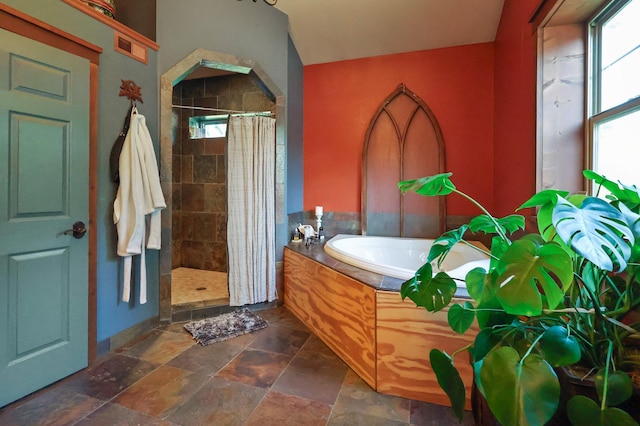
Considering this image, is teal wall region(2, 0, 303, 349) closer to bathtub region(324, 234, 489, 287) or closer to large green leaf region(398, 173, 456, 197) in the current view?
bathtub region(324, 234, 489, 287)

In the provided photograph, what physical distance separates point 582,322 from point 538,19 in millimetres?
1784

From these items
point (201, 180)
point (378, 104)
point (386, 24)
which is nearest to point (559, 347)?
point (378, 104)

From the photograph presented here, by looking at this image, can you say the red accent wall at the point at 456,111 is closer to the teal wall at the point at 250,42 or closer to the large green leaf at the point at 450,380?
the teal wall at the point at 250,42

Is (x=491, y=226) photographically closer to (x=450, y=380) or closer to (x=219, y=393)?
(x=450, y=380)

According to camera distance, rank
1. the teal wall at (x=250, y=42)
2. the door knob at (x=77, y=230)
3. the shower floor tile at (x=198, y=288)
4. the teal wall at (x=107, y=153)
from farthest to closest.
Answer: the shower floor tile at (x=198, y=288) → the teal wall at (x=250, y=42) → the teal wall at (x=107, y=153) → the door knob at (x=77, y=230)

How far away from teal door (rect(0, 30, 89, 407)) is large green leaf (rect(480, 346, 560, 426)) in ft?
7.05

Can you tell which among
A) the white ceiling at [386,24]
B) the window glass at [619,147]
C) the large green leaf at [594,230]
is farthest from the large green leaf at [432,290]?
the white ceiling at [386,24]

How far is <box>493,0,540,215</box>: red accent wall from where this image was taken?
1.80m

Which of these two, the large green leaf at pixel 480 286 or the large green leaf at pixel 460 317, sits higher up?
the large green leaf at pixel 480 286

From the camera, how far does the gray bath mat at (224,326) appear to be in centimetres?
219

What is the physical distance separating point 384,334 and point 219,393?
95 centimetres

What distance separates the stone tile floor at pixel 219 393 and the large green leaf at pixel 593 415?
3.40 feet

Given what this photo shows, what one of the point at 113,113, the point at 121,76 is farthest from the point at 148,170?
the point at 121,76

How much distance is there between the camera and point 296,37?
3.02m
